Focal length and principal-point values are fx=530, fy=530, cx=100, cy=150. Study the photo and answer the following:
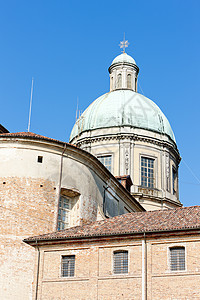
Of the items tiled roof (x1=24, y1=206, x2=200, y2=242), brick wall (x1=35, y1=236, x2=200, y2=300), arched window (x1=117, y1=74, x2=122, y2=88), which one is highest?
arched window (x1=117, y1=74, x2=122, y2=88)

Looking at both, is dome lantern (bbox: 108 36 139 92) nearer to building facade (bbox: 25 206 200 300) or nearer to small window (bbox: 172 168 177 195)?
small window (bbox: 172 168 177 195)

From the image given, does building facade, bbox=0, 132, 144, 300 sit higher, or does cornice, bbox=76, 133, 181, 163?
cornice, bbox=76, 133, 181, 163

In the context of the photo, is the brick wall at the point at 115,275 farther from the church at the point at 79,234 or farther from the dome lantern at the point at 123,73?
the dome lantern at the point at 123,73

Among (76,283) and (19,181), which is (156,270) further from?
(19,181)

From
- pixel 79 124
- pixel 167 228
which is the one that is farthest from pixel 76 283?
pixel 79 124

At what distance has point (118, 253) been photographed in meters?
22.2

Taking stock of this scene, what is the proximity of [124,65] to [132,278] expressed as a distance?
33.2 metres

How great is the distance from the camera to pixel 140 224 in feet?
76.9

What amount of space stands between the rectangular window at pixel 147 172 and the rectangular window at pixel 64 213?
1683cm

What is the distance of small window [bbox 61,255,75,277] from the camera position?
22.5m

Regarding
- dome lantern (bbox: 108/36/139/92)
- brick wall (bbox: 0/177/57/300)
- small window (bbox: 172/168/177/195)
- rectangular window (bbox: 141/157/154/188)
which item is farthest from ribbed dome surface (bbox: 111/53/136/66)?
brick wall (bbox: 0/177/57/300)

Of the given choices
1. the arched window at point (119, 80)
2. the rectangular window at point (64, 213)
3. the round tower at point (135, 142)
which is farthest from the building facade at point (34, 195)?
the arched window at point (119, 80)

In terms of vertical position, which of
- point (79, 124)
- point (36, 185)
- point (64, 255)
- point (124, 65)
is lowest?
point (64, 255)

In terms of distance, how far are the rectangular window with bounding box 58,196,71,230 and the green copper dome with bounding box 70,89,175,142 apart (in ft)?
61.8
